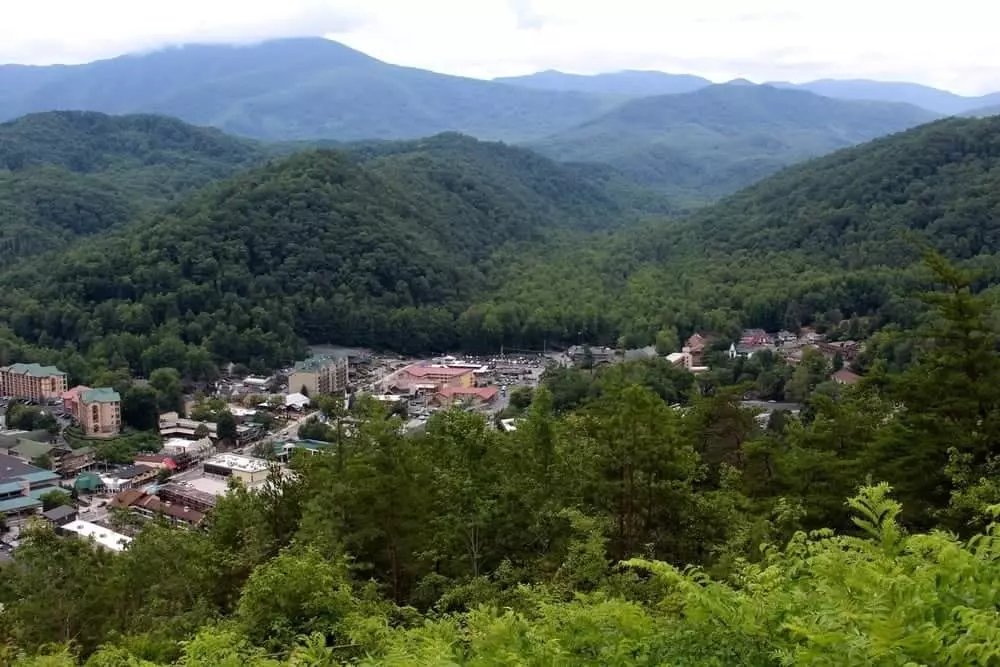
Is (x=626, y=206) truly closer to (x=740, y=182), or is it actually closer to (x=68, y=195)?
(x=740, y=182)

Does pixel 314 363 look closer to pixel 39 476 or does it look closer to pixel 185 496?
pixel 39 476

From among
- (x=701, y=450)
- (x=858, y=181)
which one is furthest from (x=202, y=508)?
(x=858, y=181)

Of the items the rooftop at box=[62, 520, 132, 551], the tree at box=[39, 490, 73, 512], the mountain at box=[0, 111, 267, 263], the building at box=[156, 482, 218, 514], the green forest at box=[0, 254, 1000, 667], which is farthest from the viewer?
the mountain at box=[0, 111, 267, 263]

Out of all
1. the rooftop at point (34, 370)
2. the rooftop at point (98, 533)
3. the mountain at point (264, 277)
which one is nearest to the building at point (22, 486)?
the rooftop at point (98, 533)

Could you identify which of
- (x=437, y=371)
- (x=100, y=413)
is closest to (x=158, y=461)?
(x=100, y=413)

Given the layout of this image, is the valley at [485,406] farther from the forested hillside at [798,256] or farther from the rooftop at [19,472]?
the forested hillside at [798,256]

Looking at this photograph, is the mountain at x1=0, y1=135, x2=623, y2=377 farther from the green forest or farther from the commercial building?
the green forest

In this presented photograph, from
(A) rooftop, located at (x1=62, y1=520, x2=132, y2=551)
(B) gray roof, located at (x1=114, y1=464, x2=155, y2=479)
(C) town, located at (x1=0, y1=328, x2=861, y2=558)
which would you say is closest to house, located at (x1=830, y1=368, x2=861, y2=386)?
(C) town, located at (x1=0, y1=328, x2=861, y2=558)
